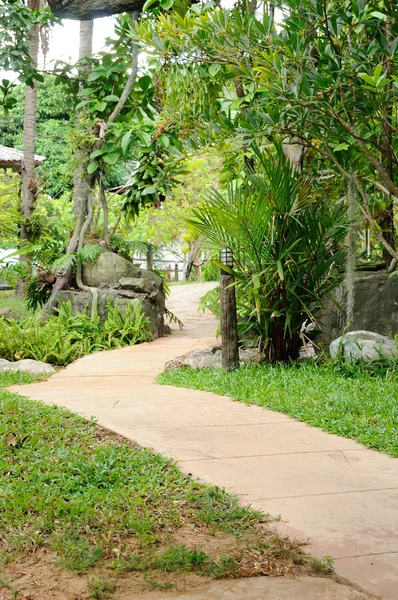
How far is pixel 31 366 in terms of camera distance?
950 cm

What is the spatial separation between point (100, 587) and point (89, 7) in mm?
2129

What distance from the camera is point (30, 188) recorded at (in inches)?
668

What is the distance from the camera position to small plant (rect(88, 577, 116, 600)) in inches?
112

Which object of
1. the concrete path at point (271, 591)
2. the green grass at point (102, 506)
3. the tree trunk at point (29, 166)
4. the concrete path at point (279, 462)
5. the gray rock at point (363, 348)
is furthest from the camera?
the tree trunk at point (29, 166)

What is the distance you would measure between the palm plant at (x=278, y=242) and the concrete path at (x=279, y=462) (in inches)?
64.4

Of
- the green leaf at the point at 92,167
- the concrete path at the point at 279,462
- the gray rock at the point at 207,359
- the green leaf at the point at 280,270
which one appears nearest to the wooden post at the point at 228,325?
the gray rock at the point at 207,359

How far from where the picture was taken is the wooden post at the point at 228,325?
8117 mm

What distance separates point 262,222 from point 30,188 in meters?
10.2

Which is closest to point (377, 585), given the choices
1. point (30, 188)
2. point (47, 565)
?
point (47, 565)

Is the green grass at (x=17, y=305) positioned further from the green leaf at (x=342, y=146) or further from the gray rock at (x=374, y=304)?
the green leaf at (x=342, y=146)

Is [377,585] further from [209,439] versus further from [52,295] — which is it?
[52,295]

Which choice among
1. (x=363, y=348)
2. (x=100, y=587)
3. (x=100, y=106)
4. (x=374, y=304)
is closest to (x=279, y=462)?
(x=100, y=587)

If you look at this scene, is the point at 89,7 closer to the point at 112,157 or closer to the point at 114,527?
the point at 114,527

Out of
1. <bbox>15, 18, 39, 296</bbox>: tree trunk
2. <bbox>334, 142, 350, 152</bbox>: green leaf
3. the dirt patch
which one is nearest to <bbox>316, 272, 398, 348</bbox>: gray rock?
<bbox>334, 142, 350, 152</bbox>: green leaf
